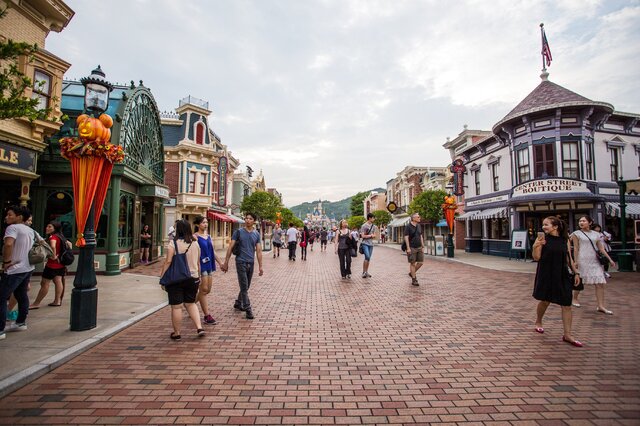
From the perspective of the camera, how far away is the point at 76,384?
3.38m

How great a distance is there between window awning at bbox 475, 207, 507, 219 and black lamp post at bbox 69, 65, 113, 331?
19.9m

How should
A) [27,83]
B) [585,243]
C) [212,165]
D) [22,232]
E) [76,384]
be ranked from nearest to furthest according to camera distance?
1. [76,384]
2. [27,83]
3. [22,232]
4. [585,243]
5. [212,165]

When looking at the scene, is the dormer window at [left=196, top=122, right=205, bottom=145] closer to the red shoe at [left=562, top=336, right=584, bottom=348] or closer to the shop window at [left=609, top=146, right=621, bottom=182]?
the red shoe at [left=562, top=336, right=584, bottom=348]

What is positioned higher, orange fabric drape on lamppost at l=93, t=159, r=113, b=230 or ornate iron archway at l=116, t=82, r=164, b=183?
ornate iron archway at l=116, t=82, r=164, b=183

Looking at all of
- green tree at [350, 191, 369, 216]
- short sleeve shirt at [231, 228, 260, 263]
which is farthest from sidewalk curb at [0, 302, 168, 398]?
green tree at [350, 191, 369, 216]

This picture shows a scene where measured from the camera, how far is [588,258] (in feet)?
21.1

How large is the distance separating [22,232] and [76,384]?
2775mm

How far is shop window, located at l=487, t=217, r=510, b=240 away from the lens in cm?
2041

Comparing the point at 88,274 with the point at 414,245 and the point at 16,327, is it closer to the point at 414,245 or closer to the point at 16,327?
the point at 16,327

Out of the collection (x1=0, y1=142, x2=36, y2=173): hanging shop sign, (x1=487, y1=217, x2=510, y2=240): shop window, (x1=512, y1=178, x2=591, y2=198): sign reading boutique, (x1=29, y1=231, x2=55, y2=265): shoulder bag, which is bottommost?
(x1=29, y1=231, x2=55, y2=265): shoulder bag

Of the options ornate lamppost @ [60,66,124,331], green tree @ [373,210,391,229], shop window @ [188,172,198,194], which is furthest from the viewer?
green tree @ [373,210,391,229]

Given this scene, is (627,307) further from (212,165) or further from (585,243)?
(212,165)

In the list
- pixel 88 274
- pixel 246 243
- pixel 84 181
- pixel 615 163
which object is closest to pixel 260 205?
pixel 615 163

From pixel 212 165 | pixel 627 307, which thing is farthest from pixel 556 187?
pixel 212 165
